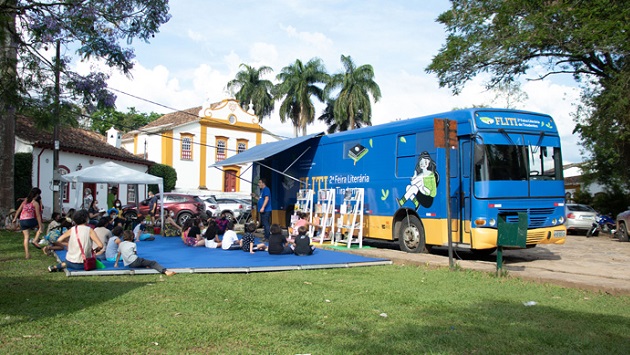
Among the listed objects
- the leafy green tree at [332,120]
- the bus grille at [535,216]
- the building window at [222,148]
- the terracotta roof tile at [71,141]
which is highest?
the leafy green tree at [332,120]

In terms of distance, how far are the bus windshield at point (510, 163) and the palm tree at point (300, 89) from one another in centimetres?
3654

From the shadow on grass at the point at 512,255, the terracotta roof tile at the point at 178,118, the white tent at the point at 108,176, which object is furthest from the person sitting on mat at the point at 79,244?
the terracotta roof tile at the point at 178,118

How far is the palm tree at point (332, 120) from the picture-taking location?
49000mm

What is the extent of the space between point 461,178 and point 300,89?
1439 inches

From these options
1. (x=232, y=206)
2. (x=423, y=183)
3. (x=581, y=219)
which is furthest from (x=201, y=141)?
(x=423, y=183)

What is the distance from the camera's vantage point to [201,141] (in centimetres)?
4747

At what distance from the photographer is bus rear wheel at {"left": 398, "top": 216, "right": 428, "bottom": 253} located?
13.1 m

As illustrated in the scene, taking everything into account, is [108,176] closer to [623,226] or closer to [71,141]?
[71,141]

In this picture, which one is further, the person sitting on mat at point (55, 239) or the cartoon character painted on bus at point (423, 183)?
the cartoon character painted on bus at point (423, 183)

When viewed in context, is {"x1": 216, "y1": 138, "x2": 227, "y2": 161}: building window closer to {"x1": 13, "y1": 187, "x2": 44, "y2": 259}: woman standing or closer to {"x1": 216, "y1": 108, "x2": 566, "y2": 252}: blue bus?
{"x1": 216, "y1": 108, "x2": 566, "y2": 252}: blue bus

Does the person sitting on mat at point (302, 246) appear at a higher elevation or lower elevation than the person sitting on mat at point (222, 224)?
lower

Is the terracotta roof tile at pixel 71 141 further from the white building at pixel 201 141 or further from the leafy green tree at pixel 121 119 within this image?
the leafy green tree at pixel 121 119

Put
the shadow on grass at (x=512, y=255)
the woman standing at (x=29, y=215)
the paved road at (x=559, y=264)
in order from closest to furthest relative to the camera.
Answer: the paved road at (x=559, y=264), the woman standing at (x=29, y=215), the shadow on grass at (x=512, y=255)

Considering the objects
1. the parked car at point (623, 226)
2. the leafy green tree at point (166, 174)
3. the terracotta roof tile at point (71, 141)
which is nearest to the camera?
the parked car at point (623, 226)
